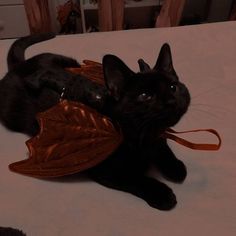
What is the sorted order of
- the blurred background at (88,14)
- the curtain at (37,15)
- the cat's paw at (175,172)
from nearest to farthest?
1. the cat's paw at (175,172)
2. the curtain at (37,15)
3. the blurred background at (88,14)

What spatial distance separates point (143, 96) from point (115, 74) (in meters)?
0.06

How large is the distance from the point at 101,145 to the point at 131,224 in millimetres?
142

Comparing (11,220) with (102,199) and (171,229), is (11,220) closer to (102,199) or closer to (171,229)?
(102,199)

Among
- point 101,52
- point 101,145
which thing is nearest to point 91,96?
point 101,145

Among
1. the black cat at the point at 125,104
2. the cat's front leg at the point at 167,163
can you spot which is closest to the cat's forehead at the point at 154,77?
the black cat at the point at 125,104

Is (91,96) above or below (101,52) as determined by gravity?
above

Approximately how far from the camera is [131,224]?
59cm

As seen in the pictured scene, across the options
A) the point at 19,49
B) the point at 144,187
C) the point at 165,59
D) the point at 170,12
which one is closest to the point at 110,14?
the point at 170,12

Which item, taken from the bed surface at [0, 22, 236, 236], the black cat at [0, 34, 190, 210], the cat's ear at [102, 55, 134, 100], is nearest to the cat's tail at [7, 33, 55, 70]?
the black cat at [0, 34, 190, 210]

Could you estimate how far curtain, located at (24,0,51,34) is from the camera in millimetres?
1084

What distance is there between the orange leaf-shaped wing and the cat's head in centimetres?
5

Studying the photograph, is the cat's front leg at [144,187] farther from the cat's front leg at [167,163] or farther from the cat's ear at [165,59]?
A: the cat's ear at [165,59]

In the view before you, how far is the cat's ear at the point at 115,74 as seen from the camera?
1.76 ft

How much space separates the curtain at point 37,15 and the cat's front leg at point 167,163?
660mm
